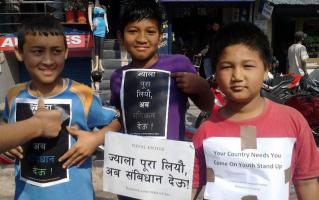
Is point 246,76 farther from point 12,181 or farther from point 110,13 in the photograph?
point 110,13

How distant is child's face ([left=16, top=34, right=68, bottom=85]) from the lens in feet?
6.81

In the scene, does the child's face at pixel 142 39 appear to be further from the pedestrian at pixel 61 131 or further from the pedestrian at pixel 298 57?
the pedestrian at pixel 298 57

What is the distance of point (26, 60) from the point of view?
2.11 meters

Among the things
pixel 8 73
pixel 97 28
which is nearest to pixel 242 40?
pixel 97 28

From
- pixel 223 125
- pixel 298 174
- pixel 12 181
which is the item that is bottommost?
pixel 12 181

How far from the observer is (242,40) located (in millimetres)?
1845

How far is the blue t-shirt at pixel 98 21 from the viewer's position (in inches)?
378

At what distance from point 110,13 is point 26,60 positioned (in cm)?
1020

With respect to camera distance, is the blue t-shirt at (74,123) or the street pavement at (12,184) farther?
the street pavement at (12,184)

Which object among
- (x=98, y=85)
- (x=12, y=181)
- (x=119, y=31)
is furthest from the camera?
(x=98, y=85)

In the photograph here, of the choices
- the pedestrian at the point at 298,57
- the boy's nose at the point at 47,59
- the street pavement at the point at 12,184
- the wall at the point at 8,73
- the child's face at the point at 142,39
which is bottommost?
the street pavement at the point at 12,184

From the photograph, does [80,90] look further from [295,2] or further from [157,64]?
[295,2]

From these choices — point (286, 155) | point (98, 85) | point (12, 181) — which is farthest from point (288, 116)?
point (98, 85)

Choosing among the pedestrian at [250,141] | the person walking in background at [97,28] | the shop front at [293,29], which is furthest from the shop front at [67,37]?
the pedestrian at [250,141]
